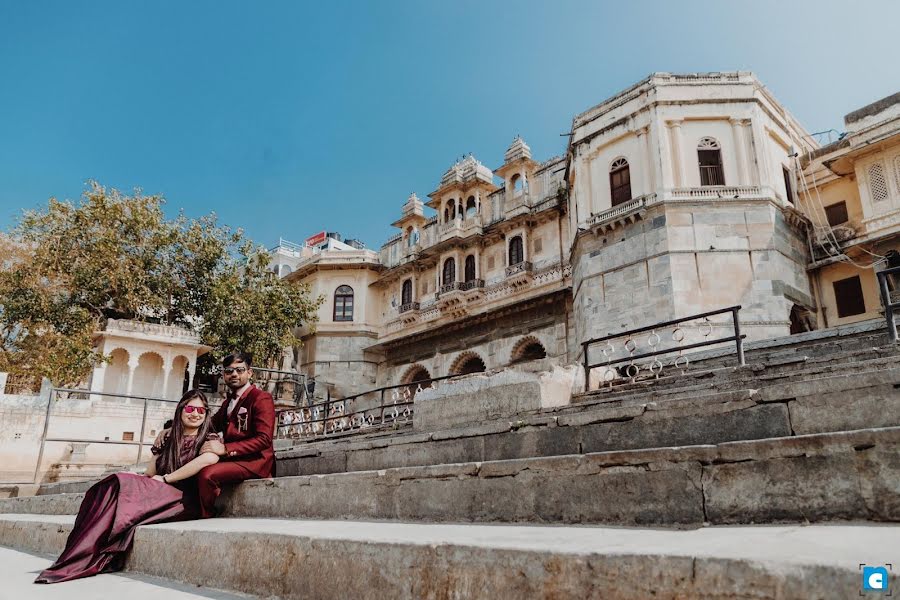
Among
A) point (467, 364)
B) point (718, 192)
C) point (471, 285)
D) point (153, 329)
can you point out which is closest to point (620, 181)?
point (718, 192)

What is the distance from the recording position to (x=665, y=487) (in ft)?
9.82

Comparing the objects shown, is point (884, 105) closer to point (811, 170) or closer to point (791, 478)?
point (811, 170)

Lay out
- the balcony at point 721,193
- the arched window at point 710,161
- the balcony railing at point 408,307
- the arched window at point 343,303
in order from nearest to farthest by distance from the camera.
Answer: the balcony at point 721,193, the arched window at point 710,161, the balcony railing at point 408,307, the arched window at point 343,303

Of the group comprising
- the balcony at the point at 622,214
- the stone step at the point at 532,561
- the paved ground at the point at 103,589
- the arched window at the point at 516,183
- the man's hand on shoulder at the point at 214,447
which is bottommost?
the paved ground at the point at 103,589

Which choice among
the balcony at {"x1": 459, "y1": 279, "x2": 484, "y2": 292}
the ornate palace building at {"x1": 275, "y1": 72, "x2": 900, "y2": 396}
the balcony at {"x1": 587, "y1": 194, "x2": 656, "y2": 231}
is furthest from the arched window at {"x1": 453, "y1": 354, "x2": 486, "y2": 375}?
the balcony at {"x1": 587, "y1": 194, "x2": 656, "y2": 231}

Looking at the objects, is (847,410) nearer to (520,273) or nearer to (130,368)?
(520,273)

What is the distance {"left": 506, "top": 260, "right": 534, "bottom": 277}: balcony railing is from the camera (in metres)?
24.8

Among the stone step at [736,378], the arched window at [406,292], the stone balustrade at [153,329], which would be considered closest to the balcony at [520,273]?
the arched window at [406,292]

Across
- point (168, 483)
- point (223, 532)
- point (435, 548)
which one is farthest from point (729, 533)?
point (168, 483)

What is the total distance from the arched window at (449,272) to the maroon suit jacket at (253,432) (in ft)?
73.6

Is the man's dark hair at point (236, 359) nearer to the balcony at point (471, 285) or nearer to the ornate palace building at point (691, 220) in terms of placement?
the ornate palace building at point (691, 220)

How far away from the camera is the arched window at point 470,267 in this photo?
27.6m

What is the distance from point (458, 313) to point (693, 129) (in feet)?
39.3

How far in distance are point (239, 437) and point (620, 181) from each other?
16704mm
